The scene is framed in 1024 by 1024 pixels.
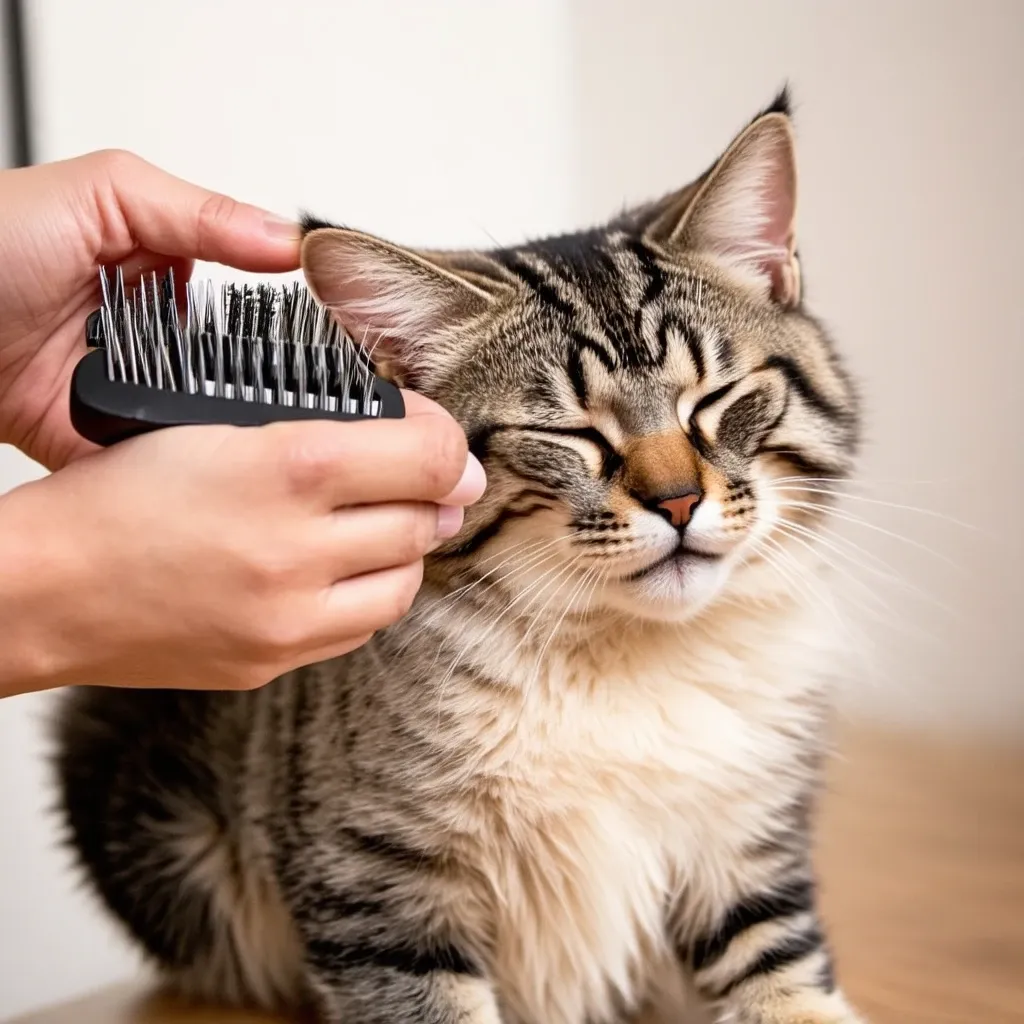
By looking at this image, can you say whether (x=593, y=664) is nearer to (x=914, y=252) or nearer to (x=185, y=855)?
(x=185, y=855)

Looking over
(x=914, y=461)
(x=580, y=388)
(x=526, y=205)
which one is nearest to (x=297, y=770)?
(x=580, y=388)

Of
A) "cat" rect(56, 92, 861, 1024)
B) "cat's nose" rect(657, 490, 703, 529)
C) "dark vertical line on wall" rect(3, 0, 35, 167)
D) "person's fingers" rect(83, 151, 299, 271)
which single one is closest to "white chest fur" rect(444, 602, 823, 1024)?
"cat" rect(56, 92, 861, 1024)

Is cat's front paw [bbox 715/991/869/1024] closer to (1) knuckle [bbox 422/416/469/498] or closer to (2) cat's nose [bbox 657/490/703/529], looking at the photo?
(2) cat's nose [bbox 657/490/703/529]

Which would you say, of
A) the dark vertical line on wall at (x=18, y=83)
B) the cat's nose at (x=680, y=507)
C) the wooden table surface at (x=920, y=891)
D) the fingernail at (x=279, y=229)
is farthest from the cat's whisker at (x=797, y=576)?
the dark vertical line on wall at (x=18, y=83)

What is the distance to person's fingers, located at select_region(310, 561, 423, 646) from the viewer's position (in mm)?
697

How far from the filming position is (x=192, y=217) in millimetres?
896

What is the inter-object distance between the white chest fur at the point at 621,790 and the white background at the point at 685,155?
0.41 meters

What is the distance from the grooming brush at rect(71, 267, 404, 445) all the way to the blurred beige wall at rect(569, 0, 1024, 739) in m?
0.82

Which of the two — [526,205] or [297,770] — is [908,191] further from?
[297,770]

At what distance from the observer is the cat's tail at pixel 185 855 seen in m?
1.07

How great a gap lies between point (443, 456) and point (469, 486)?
62mm

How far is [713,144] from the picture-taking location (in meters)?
1.66

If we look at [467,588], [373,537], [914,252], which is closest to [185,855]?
[467,588]

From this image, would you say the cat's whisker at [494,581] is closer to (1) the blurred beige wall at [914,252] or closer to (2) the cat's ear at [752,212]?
(2) the cat's ear at [752,212]
